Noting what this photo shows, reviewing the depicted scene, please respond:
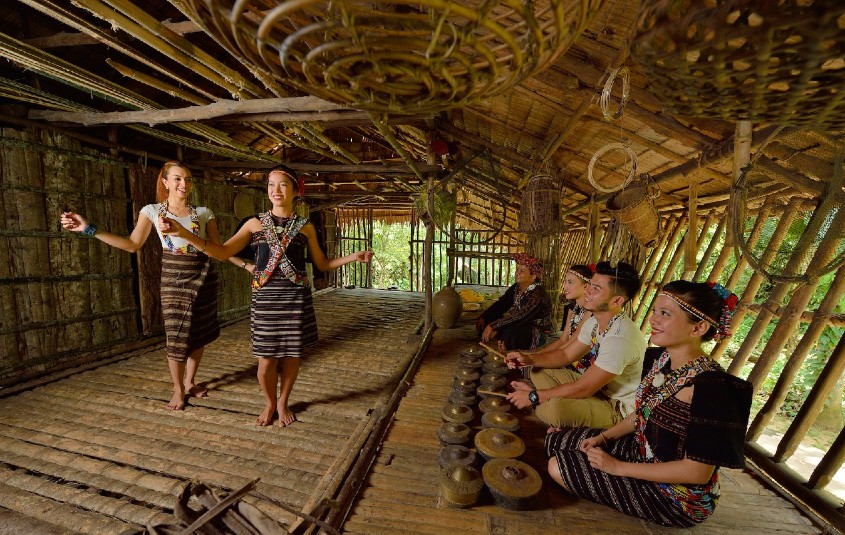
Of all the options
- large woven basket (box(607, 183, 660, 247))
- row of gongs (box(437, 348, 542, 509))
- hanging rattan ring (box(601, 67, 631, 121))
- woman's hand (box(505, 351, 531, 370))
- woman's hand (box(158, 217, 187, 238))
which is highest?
hanging rattan ring (box(601, 67, 631, 121))

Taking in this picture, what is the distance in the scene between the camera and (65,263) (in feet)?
14.0

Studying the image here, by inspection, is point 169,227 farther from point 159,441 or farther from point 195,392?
point 195,392

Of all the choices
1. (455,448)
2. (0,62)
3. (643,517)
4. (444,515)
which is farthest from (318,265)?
(0,62)

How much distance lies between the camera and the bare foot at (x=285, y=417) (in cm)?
283

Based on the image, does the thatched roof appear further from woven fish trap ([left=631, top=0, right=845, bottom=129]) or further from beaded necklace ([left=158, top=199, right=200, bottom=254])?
beaded necklace ([left=158, top=199, right=200, bottom=254])

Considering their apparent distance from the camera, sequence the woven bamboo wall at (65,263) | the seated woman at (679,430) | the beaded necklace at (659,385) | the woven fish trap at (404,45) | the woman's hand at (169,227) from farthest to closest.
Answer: the woven bamboo wall at (65,263)
the woman's hand at (169,227)
the beaded necklace at (659,385)
the seated woman at (679,430)
the woven fish trap at (404,45)

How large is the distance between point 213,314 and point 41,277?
8.24ft

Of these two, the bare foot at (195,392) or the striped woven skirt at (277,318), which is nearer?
the striped woven skirt at (277,318)

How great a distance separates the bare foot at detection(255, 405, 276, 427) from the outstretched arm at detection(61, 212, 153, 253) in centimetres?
165

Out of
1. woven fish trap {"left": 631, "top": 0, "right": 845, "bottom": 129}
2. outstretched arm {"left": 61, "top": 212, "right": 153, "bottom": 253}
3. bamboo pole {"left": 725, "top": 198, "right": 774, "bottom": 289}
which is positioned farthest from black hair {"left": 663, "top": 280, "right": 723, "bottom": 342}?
outstretched arm {"left": 61, "top": 212, "right": 153, "bottom": 253}

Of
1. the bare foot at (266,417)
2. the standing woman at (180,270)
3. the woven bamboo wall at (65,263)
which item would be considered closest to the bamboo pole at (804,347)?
the bare foot at (266,417)

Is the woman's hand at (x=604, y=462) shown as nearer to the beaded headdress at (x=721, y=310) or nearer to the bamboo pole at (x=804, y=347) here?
the beaded headdress at (x=721, y=310)

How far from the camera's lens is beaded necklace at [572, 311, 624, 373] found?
8.43 ft

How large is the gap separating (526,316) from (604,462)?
2.53 meters
